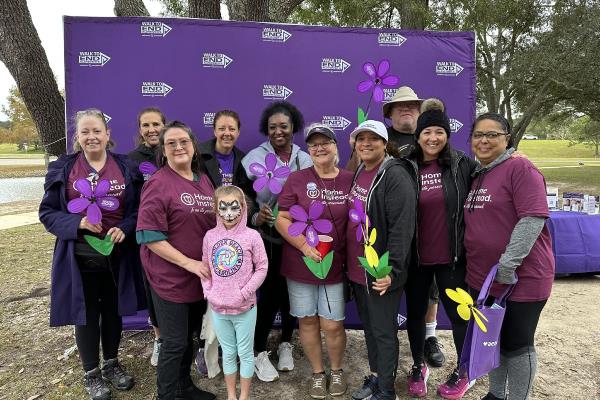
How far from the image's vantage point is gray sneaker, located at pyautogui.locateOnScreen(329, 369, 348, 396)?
2.76 m

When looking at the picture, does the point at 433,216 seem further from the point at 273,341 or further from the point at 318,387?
the point at 273,341

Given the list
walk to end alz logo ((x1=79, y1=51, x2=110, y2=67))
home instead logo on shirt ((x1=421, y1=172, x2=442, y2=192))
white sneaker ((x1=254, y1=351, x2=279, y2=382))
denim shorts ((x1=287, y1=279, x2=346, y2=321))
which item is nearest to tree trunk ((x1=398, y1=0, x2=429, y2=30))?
walk to end alz logo ((x1=79, y1=51, x2=110, y2=67))

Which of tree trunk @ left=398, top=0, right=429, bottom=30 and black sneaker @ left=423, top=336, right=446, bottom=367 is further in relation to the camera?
tree trunk @ left=398, top=0, right=429, bottom=30

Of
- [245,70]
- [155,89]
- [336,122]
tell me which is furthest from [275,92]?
[155,89]

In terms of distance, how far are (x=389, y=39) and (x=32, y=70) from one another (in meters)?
3.13

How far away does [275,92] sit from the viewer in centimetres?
365

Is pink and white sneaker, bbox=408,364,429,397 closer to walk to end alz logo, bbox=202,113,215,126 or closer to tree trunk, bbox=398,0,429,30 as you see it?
walk to end alz logo, bbox=202,113,215,126

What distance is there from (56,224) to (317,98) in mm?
2318

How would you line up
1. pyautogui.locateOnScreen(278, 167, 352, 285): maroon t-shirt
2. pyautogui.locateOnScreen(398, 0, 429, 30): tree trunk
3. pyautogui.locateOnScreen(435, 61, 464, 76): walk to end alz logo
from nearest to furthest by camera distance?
pyautogui.locateOnScreen(278, 167, 352, 285): maroon t-shirt, pyautogui.locateOnScreen(435, 61, 464, 76): walk to end alz logo, pyautogui.locateOnScreen(398, 0, 429, 30): tree trunk

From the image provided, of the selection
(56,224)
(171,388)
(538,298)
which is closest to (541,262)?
(538,298)

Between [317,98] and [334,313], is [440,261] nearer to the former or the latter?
[334,313]

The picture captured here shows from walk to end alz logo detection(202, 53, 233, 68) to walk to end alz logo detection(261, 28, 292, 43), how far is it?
0.37 meters

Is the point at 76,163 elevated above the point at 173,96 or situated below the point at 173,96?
below

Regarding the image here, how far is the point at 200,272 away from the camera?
2.25 m
